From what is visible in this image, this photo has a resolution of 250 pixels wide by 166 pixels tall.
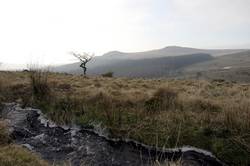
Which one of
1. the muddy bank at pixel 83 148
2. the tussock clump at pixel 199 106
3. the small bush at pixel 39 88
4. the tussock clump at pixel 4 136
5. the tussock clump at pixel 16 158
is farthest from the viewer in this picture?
the small bush at pixel 39 88

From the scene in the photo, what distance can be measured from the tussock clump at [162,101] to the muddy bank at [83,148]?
2205mm

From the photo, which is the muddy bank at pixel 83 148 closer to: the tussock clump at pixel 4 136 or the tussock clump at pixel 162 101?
the tussock clump at pixel 4 136

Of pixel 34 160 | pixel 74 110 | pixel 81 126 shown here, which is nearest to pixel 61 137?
pixel 81 126

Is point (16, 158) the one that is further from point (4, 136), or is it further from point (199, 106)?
point (199, 106)

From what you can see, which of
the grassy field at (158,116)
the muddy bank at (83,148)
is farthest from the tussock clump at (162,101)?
the muddy bank at (83,148)

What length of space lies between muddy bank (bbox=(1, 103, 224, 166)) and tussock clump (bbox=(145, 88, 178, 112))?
2.21 m

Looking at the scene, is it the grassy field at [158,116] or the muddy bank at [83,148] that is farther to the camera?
the grassy field at [158,116]

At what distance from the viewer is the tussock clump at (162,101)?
1150 cm

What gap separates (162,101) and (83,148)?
3.67 metres

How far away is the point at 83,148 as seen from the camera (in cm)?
952

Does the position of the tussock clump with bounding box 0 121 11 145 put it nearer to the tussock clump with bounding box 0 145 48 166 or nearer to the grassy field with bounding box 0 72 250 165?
the tussock clump with bounding box 0 145 48 166

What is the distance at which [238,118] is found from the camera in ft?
31.5

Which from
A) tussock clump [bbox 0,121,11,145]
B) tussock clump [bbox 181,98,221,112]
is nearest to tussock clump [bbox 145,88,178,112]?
tussock clump [bbox 181,98,221,112]

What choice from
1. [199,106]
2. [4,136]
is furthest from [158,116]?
[4,136]
